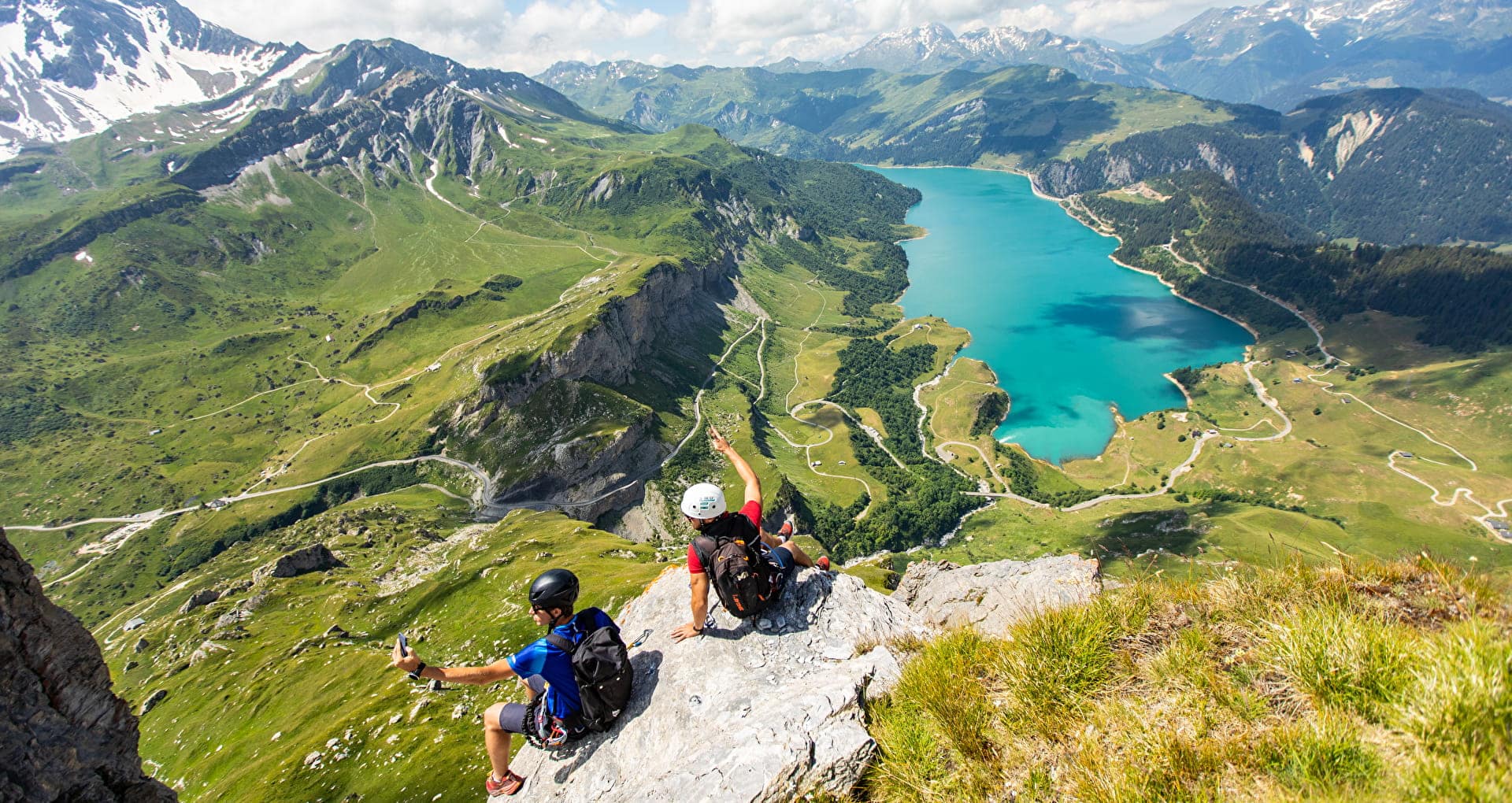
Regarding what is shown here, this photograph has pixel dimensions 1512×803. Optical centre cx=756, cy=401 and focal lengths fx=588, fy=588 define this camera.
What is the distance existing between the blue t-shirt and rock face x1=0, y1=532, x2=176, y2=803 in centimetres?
815

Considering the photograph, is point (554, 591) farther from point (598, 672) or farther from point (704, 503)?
point (704, 503)

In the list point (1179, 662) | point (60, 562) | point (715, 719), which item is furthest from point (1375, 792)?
point (60, 562)

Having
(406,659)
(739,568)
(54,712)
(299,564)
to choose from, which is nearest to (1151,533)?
(739,568)

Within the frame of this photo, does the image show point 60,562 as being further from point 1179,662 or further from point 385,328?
point 1179,662

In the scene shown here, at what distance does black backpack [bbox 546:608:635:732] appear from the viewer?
1023cm

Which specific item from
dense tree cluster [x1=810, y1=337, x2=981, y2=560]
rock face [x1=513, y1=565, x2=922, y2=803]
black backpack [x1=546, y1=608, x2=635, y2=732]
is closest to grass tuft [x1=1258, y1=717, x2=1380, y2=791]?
rock face [x1=513, y1=565, x2=922, y2=803]

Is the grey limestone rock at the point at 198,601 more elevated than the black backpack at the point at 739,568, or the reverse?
the black backpack at the point at 739,568

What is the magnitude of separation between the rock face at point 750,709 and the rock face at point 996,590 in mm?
2079

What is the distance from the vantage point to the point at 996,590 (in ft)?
72.5

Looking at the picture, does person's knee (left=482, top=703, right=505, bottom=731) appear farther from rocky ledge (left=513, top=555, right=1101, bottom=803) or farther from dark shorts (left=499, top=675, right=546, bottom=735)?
rocky ledge (left=513, top=555, right=1101, bottom=803)

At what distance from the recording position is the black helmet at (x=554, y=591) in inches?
407

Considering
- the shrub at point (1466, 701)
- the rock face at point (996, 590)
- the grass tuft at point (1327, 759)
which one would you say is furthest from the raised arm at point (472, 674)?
the shrub at point (1466, 701)

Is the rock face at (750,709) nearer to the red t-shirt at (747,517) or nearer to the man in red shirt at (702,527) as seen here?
the man in red shirt at (702,527)

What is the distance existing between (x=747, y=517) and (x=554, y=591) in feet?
13.1
